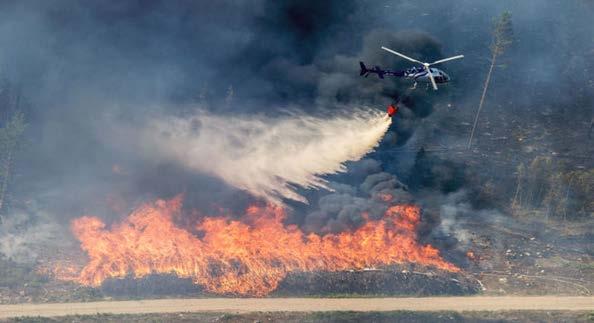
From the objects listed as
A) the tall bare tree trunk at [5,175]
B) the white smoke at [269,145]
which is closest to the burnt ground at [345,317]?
the white smoke at [269,145]

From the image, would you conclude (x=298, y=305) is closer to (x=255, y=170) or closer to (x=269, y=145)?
(x=255, y=170)

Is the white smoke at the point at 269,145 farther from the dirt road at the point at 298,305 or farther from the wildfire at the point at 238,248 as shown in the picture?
the dirt road at the point at 298,305

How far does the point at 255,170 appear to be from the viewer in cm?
7775

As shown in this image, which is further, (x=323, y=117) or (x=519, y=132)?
(x=519, y=132)

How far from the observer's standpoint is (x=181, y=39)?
9244 cm

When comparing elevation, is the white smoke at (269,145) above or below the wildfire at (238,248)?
above

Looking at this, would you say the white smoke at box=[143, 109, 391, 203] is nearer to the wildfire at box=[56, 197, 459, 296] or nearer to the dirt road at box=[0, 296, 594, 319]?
the wildfire at box=[56, 197, 459, 296]

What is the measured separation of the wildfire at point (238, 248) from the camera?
69.3 m

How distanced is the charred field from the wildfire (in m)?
0.19

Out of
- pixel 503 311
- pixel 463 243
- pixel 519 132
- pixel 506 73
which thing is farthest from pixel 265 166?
pixel 506 73

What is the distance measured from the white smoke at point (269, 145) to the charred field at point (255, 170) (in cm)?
17

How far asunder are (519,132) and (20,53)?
6745 centimetres

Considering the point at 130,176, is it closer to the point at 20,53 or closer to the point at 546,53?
the point at 20,53

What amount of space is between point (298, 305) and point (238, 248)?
8612 millimetres
